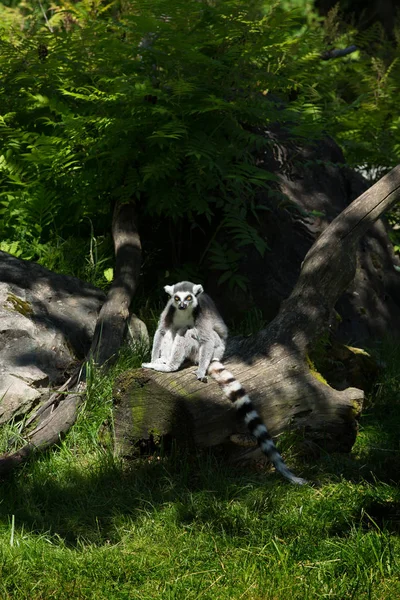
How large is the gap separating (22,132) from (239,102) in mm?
2334

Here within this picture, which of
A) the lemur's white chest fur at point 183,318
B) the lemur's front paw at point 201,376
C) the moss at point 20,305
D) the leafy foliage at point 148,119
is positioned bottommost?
the lemur's front paw at point 201,376

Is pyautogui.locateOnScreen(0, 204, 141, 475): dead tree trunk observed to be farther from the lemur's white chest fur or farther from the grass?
the lemur's white chest fur

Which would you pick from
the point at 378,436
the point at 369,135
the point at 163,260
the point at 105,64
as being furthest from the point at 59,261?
the point at 369,135

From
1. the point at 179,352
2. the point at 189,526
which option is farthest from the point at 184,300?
the point at 189,526

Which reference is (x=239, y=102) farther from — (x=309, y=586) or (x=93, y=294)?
(x=309, y=586)

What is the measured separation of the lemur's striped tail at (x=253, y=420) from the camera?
517 cm

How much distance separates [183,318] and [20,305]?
1734mm

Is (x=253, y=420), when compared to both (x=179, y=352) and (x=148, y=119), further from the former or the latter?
(x=148, y=119)

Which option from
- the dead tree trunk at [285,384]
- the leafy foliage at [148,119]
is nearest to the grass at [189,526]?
the dead tree trunk at [285,384]

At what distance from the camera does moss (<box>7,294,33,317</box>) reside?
22.0 feet

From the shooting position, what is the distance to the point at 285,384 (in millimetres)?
5523

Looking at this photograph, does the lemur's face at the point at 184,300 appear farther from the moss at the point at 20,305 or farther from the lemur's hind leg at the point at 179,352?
the moss at the point at 20,305

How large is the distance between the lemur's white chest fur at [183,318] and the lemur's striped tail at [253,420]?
593 mm

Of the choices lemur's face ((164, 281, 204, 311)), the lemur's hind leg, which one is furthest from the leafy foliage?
the lemur's hind leg
